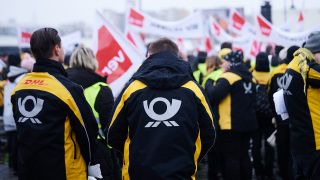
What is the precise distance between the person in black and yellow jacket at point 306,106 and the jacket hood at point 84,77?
2042mm

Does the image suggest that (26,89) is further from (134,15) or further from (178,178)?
(134,15)

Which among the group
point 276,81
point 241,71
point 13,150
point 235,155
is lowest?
point 13,150

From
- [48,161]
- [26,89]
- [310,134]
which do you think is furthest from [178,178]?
[310,134]

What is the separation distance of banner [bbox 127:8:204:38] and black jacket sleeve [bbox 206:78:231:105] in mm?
4197

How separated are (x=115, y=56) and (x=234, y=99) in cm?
171

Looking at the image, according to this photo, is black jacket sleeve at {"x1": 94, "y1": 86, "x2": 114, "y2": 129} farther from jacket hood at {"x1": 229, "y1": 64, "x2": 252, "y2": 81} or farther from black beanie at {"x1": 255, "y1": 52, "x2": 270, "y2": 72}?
black beanie at {"x1": 255, "y1": 52, "x2": 270, "y2": 72}

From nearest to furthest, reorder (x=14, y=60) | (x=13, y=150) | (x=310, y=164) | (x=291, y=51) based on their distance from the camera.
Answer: (x=310, y=164) < (x=291, y=51) < (x=13, y=150) < (x=14, y=60)

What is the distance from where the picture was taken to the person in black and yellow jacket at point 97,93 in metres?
5.09

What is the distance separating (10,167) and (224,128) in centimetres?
433

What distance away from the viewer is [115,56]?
6.34m

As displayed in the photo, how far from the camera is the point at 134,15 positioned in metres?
10.2

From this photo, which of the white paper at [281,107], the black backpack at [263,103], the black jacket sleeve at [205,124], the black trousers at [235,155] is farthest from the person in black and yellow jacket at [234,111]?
the black jacket sleeve at [205,124]

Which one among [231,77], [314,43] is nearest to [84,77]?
[231,77]

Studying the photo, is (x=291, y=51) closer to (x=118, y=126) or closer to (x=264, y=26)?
(x=118, y=126)
